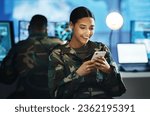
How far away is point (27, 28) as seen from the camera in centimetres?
200

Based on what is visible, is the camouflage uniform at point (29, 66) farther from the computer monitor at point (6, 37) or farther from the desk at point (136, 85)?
the desk at point (136, 85)

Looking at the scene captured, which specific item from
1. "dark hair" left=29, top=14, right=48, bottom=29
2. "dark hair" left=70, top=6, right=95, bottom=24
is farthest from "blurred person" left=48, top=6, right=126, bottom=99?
"dark hair" left=29, top=14, right=48, bottom=29

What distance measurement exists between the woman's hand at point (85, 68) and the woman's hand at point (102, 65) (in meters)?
0.03

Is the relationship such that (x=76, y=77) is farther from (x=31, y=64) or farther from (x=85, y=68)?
(x=31, y=64)

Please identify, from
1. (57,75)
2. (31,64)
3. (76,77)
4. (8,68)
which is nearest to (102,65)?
(76,77)

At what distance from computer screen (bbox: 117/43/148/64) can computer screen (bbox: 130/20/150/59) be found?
3 cm

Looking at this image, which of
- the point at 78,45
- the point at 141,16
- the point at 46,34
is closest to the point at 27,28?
the point at 46,34

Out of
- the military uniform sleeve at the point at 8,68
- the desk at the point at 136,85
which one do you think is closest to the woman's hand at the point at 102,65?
the desk at the point at 136,85

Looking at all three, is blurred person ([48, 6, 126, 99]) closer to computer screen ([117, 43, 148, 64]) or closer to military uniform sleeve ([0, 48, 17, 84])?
computer screen ([117, 43, 148, 64])

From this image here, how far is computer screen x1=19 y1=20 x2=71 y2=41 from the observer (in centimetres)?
198

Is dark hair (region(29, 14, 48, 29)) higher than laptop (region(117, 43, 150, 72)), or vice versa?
dark hair (region(29, 14, 48, 29))

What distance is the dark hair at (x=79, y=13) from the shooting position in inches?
77.9

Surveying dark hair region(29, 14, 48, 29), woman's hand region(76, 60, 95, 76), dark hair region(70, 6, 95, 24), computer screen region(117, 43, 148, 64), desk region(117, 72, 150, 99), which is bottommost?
desk region(117, 72, 150, 99)

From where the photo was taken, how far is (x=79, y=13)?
1.99 meters
